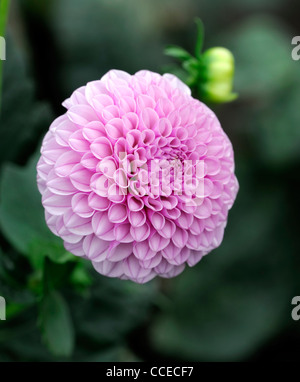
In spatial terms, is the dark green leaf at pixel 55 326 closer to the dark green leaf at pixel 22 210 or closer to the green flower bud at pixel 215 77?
the dark green leaf at pixel 22 210

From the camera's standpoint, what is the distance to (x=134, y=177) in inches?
42.3

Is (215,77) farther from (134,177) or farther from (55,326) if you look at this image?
(55,326)

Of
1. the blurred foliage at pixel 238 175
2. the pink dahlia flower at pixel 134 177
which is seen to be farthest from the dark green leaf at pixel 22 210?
the blurred foliage at pixel 238 175

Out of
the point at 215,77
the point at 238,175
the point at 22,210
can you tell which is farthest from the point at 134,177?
the point at 238,175

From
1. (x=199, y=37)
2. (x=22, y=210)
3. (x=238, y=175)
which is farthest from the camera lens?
(x=238, y=175)

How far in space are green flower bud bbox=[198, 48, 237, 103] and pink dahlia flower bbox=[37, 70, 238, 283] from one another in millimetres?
261

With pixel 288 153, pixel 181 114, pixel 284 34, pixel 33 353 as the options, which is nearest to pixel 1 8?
pixel 181 114

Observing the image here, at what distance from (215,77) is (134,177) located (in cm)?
41

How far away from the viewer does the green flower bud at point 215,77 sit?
1363mm

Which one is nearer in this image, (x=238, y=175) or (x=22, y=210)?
(x=22, y=210)

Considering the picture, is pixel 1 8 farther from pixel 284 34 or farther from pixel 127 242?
pixel 284 34

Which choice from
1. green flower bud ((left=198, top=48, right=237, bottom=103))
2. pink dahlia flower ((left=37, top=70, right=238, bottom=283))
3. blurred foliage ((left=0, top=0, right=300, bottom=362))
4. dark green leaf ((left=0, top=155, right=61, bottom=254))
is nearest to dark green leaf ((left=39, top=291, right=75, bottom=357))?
dark green leaf ((left=0, top=155, right=61, bottom=254))

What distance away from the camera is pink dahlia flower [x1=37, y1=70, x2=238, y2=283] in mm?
1043

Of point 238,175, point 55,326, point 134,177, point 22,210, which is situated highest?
point 238,175
